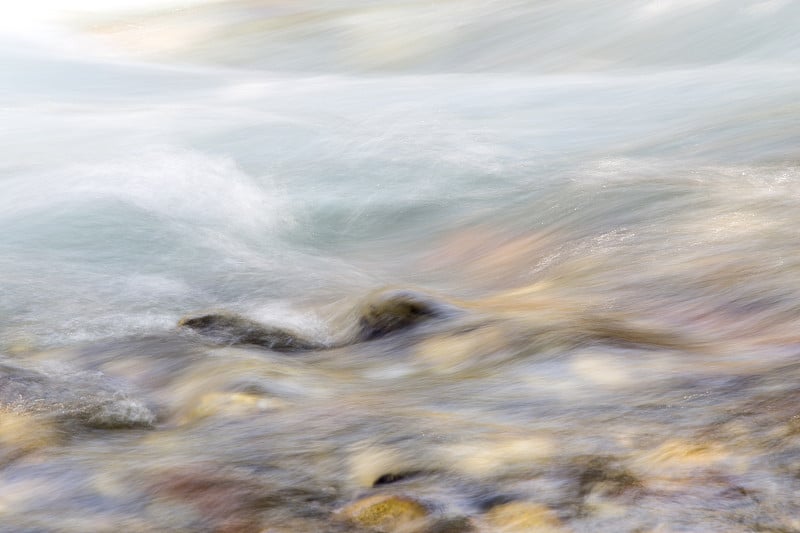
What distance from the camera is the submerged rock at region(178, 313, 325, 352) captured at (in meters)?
4.46

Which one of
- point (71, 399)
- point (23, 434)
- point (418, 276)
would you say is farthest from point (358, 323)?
point (23, 434)

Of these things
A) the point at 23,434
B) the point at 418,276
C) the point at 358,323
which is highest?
the point at 23,434

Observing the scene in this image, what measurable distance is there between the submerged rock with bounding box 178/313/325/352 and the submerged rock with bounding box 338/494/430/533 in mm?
1888

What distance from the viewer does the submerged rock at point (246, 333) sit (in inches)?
175

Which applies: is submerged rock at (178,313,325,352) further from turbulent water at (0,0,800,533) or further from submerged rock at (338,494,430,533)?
submerged rock at (338,494,430,533)

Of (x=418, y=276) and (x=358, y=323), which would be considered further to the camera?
(x=418, y=276)

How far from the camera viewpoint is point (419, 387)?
359 cm

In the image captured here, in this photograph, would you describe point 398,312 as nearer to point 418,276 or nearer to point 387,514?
point 418,276

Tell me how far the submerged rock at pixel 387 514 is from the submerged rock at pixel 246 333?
1.89 meters

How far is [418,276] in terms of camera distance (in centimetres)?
593

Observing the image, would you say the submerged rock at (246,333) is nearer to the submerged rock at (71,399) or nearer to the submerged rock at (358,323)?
the submerged rock at (358,323)

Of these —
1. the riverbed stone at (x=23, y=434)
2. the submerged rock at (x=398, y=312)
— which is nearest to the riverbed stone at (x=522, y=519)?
the riverbed stone at (x=23, y=434)

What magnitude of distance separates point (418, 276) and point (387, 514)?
346cm

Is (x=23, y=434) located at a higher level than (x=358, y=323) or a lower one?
higher
